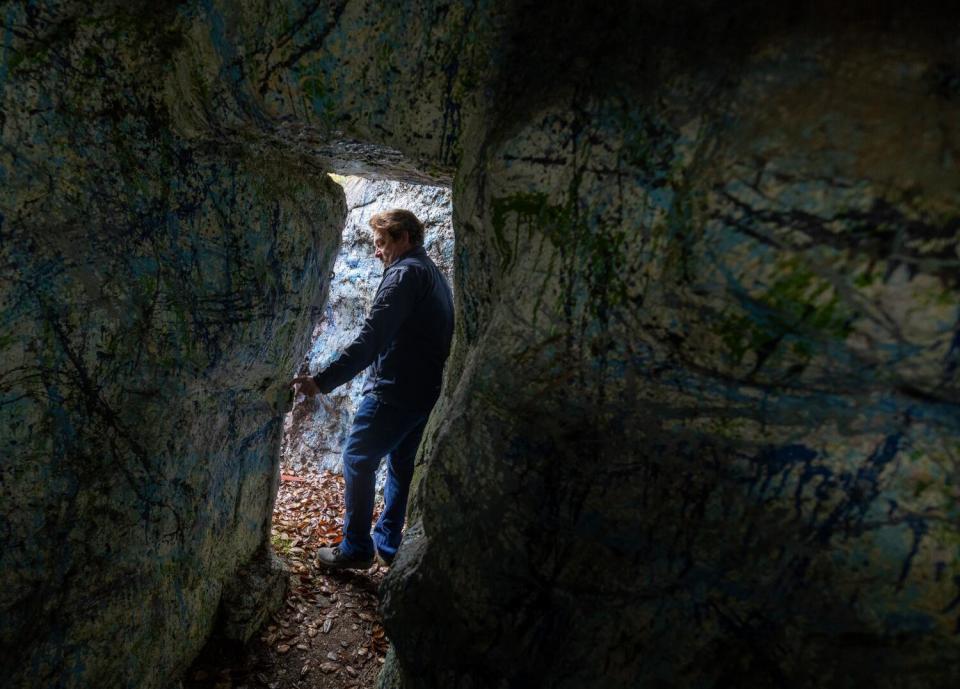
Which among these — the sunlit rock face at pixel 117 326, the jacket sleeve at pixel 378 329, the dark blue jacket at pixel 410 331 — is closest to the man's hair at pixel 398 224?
the dark blue jacket at pixel 410 331

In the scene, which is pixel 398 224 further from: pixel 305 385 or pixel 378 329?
pixel 305 385

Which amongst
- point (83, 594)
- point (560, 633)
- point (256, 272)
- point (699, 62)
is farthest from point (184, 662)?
point (699, 62)

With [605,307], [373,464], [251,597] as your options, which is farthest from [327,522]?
[605,307]

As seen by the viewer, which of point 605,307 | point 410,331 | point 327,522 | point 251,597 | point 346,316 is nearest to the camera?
point 605,307

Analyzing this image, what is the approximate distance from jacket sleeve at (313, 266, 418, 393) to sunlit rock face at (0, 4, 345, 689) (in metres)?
0.57

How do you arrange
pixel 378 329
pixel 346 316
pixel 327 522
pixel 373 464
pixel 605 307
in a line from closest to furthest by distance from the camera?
1. pixel 605 307
2. pixel 378 329
3. pixel 373 464
4. pixel 327 522
5. pixel 346 316

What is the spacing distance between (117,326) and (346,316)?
12.9 ft

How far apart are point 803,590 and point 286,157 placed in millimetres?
2780

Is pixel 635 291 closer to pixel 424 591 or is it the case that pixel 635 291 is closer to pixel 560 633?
pixel 560 633

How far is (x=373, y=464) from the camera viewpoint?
4.16m

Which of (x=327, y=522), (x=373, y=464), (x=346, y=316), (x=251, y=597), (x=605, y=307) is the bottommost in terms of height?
(x=327, y=522)

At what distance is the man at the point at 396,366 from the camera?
3.89 m

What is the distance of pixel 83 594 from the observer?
2.58 meters

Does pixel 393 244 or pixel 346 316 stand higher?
pixel 393 244
